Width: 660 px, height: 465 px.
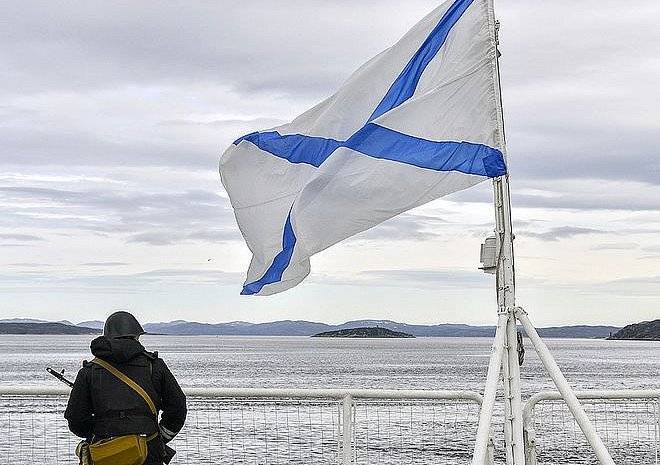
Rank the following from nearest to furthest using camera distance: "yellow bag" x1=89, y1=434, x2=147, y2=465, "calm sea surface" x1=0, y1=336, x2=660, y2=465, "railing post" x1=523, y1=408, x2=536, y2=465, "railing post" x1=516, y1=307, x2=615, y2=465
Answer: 1. "railing post" x1=516, y1=307, x2=615, y2=465
2. "yellow bag" x1=89, y1=434, x2=147, y2=465
3. "railing post" x1=523, y1=408, x2=536, y2=465
4. "calm sea surface" x1=0, y1=336, x2=660, y2=465

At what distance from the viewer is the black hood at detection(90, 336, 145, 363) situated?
6164 millimetres

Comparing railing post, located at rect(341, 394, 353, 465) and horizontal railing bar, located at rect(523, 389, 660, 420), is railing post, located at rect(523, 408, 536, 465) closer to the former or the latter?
horizontal railing bar, located at rect(523, 389, 660, 420)

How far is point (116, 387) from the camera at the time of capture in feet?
20.4

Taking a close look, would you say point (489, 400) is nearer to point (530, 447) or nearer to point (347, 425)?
point (530, 447)

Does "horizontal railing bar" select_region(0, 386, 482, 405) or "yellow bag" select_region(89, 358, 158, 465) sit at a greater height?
"horizontal railing bar" select_region(0, 386, 482, 405)

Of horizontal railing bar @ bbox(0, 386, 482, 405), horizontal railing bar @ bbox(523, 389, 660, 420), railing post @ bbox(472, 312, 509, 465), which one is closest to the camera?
railing post @ bbox(472, 312, 509, 465)

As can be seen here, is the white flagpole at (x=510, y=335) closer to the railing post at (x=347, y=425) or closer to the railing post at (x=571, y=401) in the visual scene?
the railing post at (x=571, y=401)

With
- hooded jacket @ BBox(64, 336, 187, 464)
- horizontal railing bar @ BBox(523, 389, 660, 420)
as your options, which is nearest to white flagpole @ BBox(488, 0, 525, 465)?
horizontal railing bar @ BBox(523, 389, 660, 420)

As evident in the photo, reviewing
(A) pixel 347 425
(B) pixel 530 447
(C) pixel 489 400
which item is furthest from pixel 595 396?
(C) pixel 489 400

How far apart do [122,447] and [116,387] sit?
1.08 ft

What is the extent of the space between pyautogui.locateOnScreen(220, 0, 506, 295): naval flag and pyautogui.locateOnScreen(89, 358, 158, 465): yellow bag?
0.97m

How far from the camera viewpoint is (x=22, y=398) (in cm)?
816

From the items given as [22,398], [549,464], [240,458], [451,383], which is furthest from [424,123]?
[451,383]

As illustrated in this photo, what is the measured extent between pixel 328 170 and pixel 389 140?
1.27 feet
